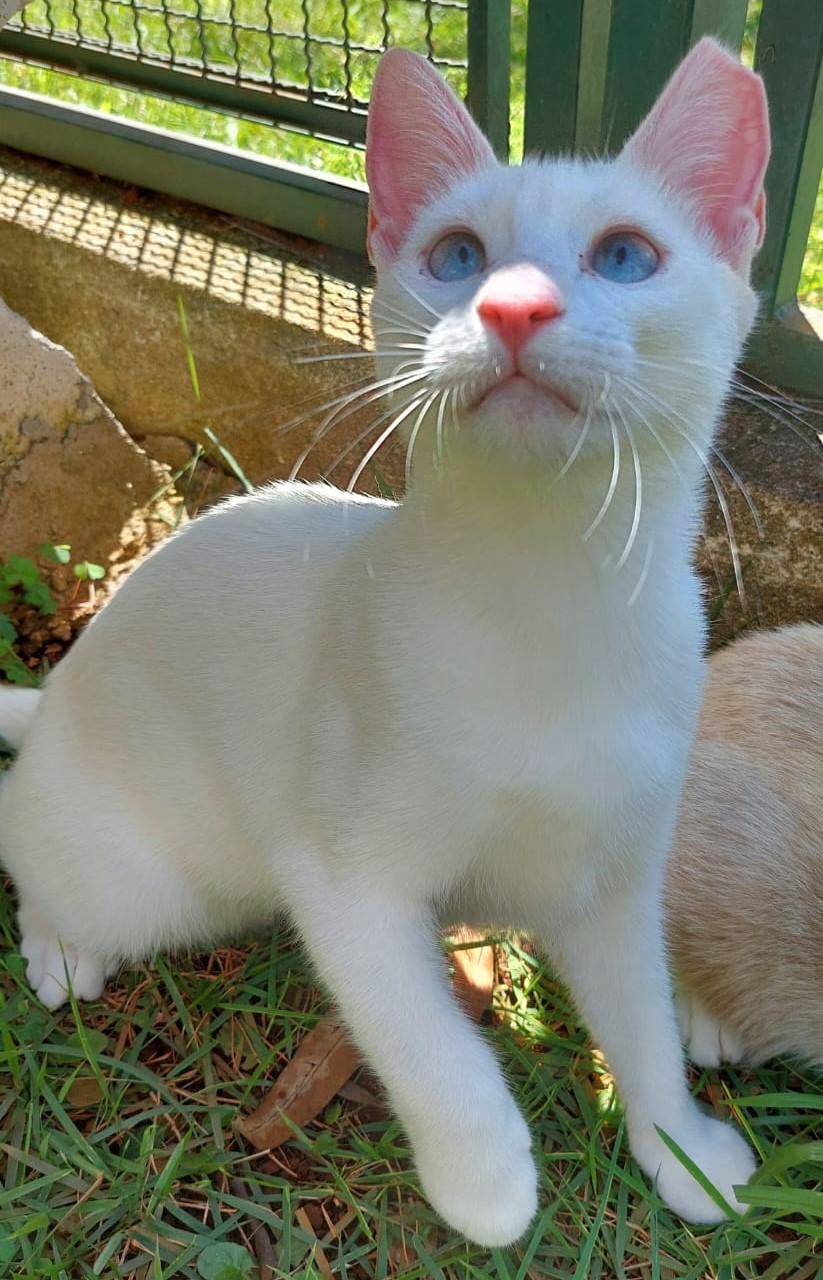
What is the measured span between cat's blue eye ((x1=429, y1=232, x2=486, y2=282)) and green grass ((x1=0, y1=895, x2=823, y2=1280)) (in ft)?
3.86

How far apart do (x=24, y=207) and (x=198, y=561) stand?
5.97 ft

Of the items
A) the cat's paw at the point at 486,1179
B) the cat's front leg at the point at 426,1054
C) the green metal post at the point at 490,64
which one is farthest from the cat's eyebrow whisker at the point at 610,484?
the green metal post at the point at 490,64

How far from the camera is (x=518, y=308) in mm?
1041

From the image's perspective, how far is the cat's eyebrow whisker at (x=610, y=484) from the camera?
3.63 ft

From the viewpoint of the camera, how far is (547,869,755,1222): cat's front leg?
166cm

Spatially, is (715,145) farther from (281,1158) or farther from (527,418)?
(281,1158)

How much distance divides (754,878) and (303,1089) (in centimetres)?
74

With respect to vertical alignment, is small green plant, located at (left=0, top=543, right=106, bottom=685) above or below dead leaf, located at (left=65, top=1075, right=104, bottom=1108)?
above

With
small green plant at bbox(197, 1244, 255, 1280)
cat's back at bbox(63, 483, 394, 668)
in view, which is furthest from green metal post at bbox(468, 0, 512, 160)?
small green plant at bbox(197, 1244, 255, 1280)

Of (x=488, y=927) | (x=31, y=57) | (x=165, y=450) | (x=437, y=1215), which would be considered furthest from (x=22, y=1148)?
(x=31, y=57)

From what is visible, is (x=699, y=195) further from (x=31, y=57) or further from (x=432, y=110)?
(x=31, y=57)

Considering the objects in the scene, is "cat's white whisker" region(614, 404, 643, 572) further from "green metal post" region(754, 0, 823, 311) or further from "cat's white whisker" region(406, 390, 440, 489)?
"green metal post" region(754, 0, 823, 311)

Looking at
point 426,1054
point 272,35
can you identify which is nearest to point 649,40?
point 272,35

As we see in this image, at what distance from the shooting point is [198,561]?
1800mm
